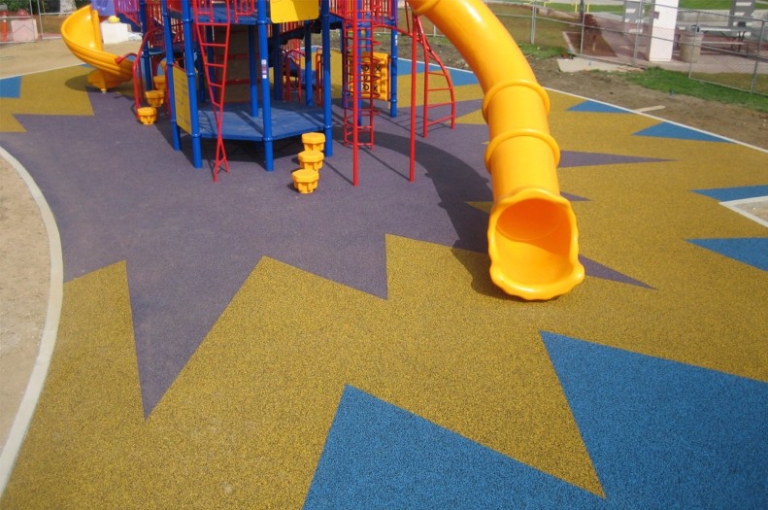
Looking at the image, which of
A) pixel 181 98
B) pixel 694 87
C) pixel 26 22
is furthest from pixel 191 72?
pixel 26 22

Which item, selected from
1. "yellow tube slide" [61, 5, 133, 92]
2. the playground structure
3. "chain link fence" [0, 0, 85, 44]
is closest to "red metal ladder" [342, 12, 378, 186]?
the playground structure

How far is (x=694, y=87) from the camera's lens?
17953 mm

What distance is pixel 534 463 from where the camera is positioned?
5.18 meters

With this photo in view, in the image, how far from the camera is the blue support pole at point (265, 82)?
1015 centimetres

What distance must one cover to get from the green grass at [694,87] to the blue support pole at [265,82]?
11.2 m

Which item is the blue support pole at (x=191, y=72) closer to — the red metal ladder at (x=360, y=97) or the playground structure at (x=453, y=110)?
the playground structure at (x=453, y=110)

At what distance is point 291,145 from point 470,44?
4.63m

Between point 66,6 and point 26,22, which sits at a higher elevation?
point 66,6

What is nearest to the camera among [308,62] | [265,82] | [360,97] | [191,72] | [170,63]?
[265,82]

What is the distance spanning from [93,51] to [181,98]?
243 inches

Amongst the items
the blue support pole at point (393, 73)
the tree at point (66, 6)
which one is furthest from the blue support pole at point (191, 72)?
the tree at point (66, 6)

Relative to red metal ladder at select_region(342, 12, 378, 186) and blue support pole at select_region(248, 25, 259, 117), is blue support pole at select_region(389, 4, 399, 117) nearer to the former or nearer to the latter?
red metal ladder at select_region(342, 12, 378, 186)

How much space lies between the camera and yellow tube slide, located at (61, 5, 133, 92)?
16.3 m

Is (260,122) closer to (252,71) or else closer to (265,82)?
(252,71)
